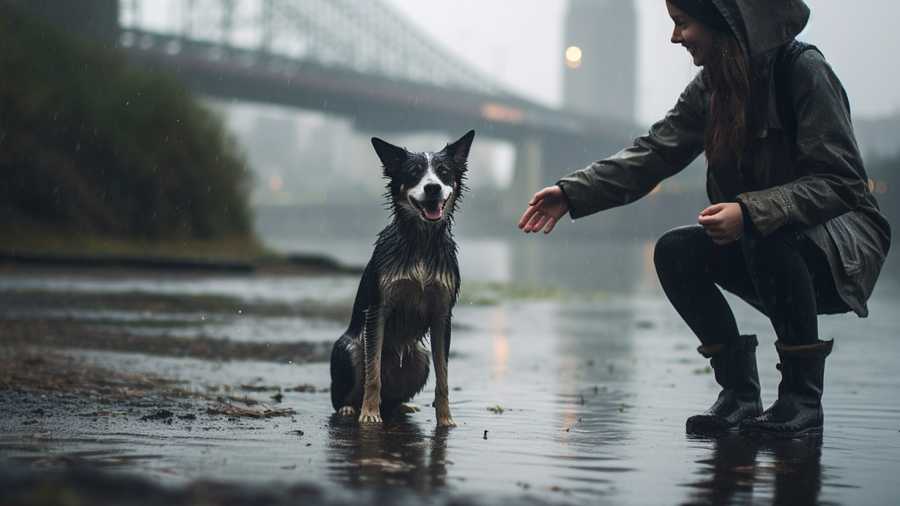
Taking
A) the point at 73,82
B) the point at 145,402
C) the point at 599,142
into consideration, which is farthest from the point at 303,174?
the point at 145,402

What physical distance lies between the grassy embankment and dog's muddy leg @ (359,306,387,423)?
17256mm

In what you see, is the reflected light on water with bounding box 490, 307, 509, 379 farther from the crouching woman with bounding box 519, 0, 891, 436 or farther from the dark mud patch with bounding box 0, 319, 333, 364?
the crouching woman with bounding box 519, 0, 891, 436

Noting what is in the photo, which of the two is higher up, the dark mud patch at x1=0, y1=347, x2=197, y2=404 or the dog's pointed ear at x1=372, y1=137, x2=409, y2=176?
the dog's pointed ear at x1=372, y1=137, x2=409, y2=176

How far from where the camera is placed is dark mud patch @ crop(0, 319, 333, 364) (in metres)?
7.90

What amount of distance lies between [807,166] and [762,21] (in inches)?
18.1

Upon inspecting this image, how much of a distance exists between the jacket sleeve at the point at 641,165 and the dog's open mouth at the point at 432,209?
44cm

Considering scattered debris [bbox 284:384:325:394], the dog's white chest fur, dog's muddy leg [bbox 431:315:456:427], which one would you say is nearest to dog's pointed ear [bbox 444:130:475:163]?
the dog's white chest fur

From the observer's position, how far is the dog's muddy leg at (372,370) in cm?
456

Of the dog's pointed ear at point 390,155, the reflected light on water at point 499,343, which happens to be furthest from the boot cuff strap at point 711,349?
the reflected light on water at point 499,343

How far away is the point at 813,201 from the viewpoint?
409 cm

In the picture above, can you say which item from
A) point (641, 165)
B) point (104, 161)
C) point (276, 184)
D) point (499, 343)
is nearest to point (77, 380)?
point (641, 165)

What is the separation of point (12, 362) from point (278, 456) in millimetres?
3338

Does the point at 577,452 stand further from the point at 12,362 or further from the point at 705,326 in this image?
the point at 12,362

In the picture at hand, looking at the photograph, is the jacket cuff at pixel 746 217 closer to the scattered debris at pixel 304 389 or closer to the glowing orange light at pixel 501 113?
the scattered debris at pixel 304 389
